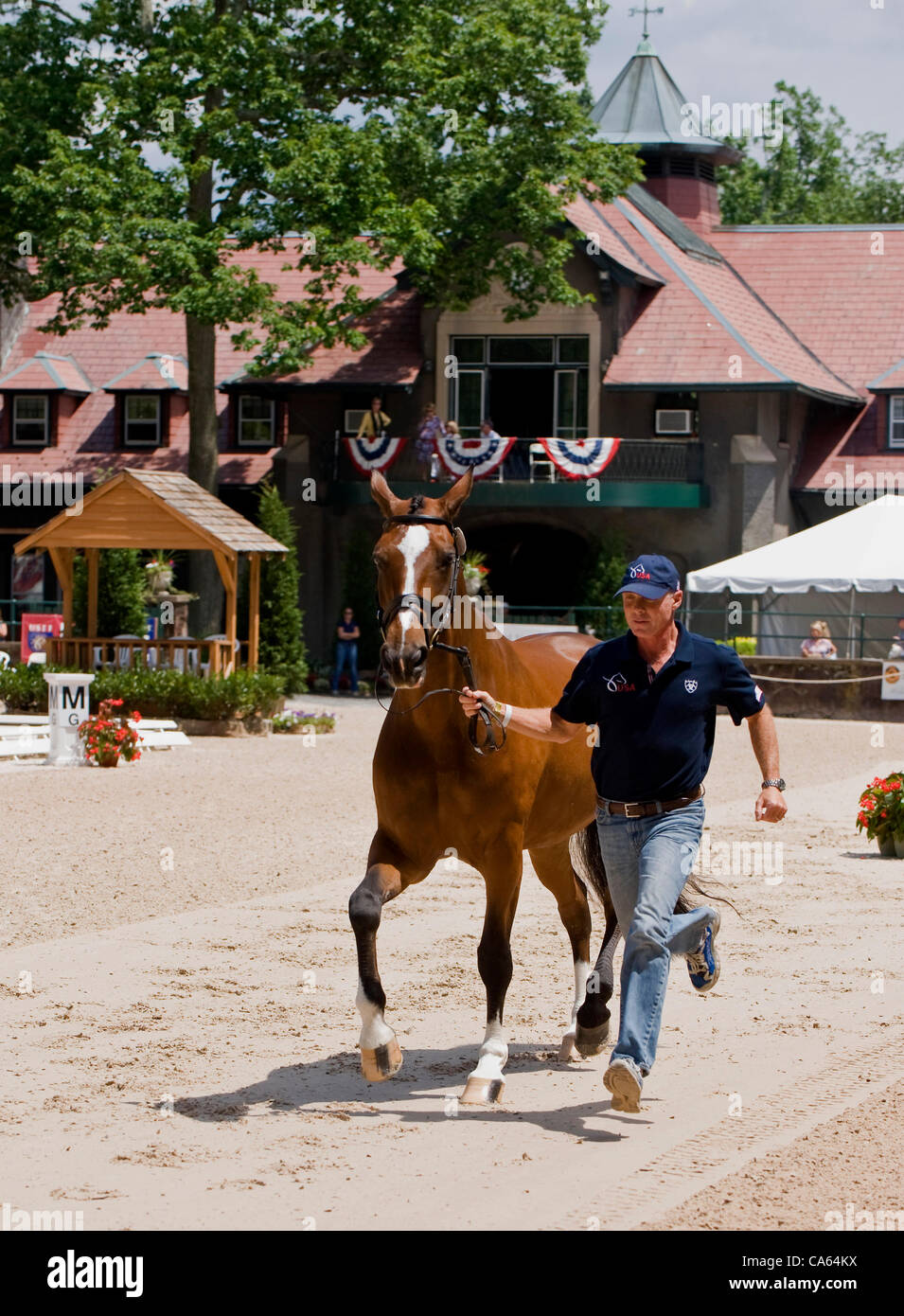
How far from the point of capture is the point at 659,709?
6789 mm

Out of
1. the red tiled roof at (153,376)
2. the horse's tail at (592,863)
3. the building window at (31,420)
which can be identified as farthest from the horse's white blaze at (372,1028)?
the building window at (31,420)

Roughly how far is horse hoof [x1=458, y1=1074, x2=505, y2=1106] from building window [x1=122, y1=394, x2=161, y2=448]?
36099 mm

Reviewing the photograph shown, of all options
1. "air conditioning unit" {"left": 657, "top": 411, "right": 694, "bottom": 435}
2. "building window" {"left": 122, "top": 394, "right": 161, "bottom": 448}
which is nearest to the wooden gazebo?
"air conditioning unit" {"left": 657, "top": 411, "right": 694, "bottom": 435}

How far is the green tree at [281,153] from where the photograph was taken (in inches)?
1276

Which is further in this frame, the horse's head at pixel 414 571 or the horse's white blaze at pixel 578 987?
the horse's white blaze at pixel 578 987

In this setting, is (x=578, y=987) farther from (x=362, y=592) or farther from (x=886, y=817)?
(x=362, y=592)

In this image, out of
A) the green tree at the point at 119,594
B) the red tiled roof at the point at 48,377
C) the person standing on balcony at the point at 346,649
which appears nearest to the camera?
the green tree at the point at 119,594

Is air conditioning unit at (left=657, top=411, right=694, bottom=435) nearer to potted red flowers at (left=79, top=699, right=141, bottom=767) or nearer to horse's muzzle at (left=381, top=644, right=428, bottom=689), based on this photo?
potted red flowers at (left=79, top=699, right=141, bottom=767)

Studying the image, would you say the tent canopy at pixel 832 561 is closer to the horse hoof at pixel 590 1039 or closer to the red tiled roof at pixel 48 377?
the red tiled roof at pixel 48 377

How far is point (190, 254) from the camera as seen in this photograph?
105ft

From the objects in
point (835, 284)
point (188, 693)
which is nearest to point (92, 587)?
point (188, 693)

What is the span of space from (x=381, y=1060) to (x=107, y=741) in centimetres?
1450

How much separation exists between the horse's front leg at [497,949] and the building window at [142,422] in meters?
35.8
